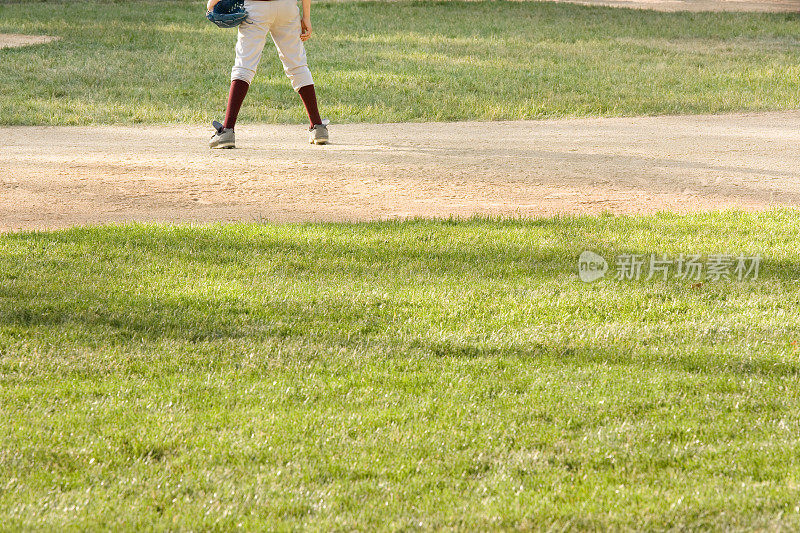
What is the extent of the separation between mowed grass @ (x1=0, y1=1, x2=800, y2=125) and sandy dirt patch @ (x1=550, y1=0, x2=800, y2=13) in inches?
145

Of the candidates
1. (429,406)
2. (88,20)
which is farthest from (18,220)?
(88,20)

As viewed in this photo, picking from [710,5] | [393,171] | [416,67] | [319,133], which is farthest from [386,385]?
[710,5]

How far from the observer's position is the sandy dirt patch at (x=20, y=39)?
576 inches

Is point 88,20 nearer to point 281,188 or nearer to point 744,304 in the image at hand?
point 281,188

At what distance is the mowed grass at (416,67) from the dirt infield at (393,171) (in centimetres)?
91

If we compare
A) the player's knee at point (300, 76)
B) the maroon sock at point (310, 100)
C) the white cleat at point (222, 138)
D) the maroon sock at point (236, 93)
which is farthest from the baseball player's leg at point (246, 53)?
the maroon sock at point (310, 100)

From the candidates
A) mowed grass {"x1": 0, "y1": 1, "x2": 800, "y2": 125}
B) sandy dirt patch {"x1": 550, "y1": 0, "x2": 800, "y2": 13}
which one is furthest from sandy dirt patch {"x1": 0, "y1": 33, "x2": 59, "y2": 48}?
sandy dirt patch {"x1": 550, "y1": 0, "x2": 800, "y2": 13}

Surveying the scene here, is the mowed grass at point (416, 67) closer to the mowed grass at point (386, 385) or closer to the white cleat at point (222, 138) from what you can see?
the white cleat at point (222, 138)

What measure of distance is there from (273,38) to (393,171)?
1.56m

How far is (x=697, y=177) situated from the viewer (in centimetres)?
742

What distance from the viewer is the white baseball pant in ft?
25.1

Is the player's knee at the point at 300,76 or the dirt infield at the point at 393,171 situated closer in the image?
the dirt infield at the point at 393,171

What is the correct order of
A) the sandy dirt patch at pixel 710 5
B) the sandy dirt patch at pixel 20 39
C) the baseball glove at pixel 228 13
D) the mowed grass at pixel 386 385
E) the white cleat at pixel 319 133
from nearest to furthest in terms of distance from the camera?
1. the mowed grass at pixel 386 385
2. the baseball glove at pixel 228 13
3. the white cleat at pixel 319 133
4. the sandy dirt patch at pixel 20 39
5. the sandy dirt patch at pixel 710 5

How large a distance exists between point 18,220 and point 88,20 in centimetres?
1277
